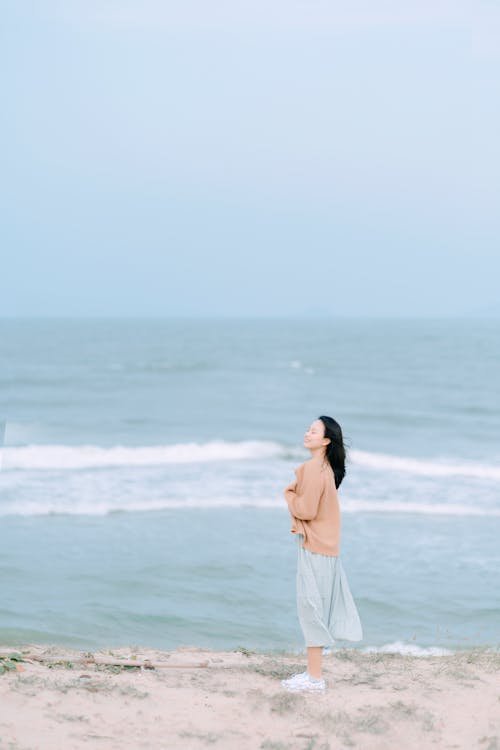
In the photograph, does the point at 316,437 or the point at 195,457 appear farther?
the point at 195,457

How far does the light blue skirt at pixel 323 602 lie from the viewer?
594 cm

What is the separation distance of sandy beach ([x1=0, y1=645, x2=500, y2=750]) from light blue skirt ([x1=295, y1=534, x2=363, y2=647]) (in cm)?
40

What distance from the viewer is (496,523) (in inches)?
563

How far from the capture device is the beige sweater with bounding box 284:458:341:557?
586 cm

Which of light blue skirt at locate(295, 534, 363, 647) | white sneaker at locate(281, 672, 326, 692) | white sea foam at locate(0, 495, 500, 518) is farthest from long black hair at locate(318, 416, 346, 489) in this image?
white sea foam at locate(0, 495, 500, 518)

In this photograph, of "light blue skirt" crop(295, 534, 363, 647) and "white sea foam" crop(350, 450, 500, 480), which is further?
"white sea foam" crop(350, 450, 500, 480)

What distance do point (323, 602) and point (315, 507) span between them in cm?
64

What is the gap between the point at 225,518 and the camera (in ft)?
46.2

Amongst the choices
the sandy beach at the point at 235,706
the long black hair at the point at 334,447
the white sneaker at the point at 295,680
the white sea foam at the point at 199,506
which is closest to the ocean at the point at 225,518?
the white sea foam at the point at 199,506

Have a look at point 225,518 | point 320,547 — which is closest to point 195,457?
point 225,518

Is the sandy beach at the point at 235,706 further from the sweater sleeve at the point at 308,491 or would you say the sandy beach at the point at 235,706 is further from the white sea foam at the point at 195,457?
the white sea foam at the point at 195,457

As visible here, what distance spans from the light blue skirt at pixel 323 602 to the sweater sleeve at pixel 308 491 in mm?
196

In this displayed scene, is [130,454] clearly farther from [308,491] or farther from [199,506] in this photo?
[308,491]

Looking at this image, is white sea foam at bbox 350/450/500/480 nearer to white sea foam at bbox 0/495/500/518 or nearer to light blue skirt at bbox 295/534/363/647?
white sea foam at bbox 0/495/500/518
